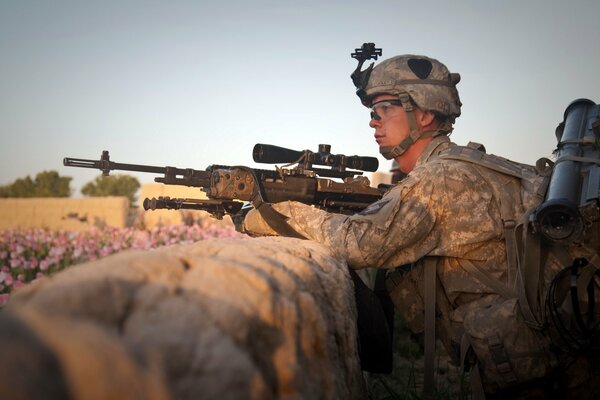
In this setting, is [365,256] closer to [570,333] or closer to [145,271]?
[570,333]

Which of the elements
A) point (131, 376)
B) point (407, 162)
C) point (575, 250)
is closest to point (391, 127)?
point (407, 162)

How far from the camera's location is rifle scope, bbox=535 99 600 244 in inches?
78.2

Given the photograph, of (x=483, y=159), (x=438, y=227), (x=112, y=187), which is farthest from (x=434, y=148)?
(x=112, y=187)

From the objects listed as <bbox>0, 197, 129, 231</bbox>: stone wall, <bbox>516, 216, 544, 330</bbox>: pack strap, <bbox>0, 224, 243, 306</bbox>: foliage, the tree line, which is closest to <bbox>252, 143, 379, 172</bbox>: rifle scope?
<bbox>0, 224, 243, 306</bbox>: foliage

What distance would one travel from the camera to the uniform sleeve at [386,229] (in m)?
2.53

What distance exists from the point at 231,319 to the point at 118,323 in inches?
7.6

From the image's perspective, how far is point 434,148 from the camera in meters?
3.44

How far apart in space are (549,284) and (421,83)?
1.82 m

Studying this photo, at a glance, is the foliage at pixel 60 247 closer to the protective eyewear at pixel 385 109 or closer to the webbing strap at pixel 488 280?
the protective eyewear at pixel 385 109

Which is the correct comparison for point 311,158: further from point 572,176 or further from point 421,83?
point 572,176

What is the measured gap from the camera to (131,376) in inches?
24.8

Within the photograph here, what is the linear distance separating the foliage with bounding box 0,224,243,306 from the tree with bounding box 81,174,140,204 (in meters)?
42.4

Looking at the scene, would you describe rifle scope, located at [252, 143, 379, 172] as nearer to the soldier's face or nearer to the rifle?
the rifle

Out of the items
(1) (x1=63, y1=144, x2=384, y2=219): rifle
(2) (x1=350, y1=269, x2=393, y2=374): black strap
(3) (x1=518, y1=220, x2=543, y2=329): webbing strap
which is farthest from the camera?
(1) (x1=63, y1=144, x2=384, y2=219): rifle
